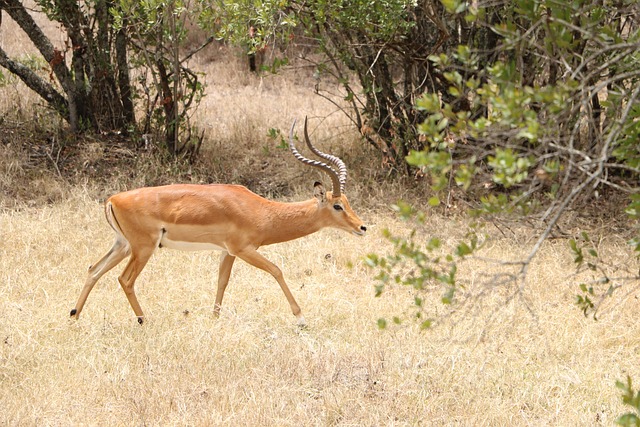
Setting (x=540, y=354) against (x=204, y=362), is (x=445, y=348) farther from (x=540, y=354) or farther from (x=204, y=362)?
(x=204, y=362)

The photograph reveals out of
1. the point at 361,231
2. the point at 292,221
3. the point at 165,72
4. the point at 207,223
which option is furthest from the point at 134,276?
the point at 165,72

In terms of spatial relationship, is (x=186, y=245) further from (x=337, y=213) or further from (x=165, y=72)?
(x=165, y=72)

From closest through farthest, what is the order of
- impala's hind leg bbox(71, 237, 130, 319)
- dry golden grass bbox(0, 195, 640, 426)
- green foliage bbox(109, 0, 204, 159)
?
dry golden grass bbox(0, 195, 640, 426)
impala's hind leg bbox(71, 237, 130, 319)
green foliage bbox(109, 0, 204, 159)

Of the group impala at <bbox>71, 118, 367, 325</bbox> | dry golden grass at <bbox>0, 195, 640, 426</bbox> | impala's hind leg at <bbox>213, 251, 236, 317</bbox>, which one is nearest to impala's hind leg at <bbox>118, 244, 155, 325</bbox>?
impala at <bbox>71, 118, 367, 325</bbox>

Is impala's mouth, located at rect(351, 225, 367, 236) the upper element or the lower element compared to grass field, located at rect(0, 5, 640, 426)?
upper

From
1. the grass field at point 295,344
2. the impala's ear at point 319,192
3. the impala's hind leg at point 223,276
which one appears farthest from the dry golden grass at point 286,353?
the impala's ear at point 319,192

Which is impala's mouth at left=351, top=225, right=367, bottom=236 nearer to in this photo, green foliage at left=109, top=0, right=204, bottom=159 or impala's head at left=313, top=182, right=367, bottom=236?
impala's head at left=313, top=182, right=367, bottom=236

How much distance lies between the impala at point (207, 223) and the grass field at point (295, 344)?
0.99 ft

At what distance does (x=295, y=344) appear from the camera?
5648 millimetres

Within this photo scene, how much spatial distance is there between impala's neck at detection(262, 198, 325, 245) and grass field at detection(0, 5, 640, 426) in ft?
1.72

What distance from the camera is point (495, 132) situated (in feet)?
9.93

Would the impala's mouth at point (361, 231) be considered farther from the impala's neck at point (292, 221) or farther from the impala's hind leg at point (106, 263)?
the impala's hind leg at point (106, 263)

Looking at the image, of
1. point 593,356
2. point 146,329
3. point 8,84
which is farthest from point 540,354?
point 8,84

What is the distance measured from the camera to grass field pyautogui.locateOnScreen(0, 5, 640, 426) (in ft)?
15.6
